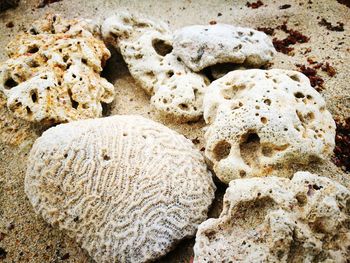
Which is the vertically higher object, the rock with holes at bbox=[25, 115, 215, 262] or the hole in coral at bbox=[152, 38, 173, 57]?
the hole in coral at bbox=[152, 38, 173, 57]

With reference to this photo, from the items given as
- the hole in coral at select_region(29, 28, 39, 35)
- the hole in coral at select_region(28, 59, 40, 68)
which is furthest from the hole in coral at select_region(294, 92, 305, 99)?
the hole in coral at select_region(29, 28, 39, 35)

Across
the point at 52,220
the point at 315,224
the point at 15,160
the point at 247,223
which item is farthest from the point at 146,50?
the point at 315,224

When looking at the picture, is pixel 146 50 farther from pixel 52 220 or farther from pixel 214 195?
pixel 52 220

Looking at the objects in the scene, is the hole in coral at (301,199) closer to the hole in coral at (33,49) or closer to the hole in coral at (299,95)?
the hole in coral at (299,95)

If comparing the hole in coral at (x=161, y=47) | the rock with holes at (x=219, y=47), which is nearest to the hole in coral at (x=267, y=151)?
the rock with holes at (x=219, y=47)

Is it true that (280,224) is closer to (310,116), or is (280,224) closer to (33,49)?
(310,116)

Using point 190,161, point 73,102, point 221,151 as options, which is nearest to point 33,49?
point 73,102

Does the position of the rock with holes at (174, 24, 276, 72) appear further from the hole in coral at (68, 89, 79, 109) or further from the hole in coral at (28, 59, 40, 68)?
the hole in coral at (28, 59, 40, 68)
